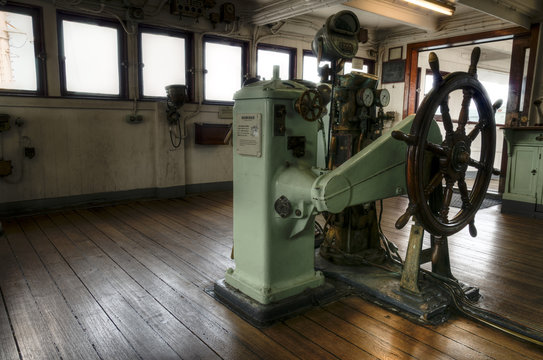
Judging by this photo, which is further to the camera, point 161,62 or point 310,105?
point 161,62

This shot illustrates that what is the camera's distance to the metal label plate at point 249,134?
1909 mm

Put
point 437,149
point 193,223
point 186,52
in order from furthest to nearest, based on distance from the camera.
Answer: point 186,52 < point 193,223 < point 437,149

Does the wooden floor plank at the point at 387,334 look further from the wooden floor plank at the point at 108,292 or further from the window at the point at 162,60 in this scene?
the window at the point at 162,60

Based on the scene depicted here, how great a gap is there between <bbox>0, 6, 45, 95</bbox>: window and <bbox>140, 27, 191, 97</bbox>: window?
112cm

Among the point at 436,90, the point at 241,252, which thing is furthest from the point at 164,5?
the point at 436,90

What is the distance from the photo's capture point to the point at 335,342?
1.77m

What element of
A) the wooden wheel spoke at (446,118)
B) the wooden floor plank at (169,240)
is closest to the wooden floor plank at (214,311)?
the wooden floor plank at (169,240)

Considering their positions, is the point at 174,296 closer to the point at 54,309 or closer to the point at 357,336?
the point at 54,309

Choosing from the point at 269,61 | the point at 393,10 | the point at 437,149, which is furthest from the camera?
the point at 269,61

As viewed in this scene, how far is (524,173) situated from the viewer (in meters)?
4.44

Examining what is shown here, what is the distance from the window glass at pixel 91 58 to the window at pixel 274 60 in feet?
6.87

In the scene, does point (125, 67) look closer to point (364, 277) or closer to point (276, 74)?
point (276, 74)

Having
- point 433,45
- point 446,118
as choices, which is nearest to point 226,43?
point 433,45

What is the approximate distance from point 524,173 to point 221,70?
407cm
